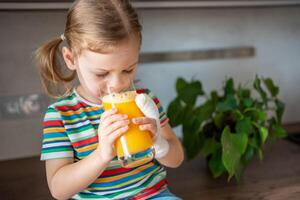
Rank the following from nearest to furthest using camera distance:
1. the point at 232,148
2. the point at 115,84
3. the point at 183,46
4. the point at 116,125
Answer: the point at 116,125 → the point at 115,84 → the point at 232,148 → the point at 183,46

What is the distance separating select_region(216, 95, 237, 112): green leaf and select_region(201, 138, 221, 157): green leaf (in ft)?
0.37

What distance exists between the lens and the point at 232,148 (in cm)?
105

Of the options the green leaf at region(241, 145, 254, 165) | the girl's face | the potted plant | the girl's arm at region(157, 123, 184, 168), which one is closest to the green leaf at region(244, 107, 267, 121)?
the potted plant

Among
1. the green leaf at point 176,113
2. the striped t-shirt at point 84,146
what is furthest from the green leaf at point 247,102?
the striped t-shirt at point 84,146

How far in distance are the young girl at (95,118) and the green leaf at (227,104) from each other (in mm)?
284

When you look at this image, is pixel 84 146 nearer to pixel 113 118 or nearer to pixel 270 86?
pixel 113 118

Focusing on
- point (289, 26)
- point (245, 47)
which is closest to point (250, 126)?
point (245, 47)

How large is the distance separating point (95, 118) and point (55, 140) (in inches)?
4.5

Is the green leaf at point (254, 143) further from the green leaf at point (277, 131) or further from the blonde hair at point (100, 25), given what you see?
the blonde hair at point (100, 25)

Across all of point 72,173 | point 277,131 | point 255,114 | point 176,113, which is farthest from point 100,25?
point 277,131

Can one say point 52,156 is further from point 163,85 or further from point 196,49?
point 196,49

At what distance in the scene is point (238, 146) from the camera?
42.1 inches

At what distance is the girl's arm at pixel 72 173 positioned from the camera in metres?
0.74

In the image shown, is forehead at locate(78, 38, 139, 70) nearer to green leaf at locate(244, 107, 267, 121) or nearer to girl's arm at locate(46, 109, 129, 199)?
girl's arm at locate(46, 109, 129, 199)
